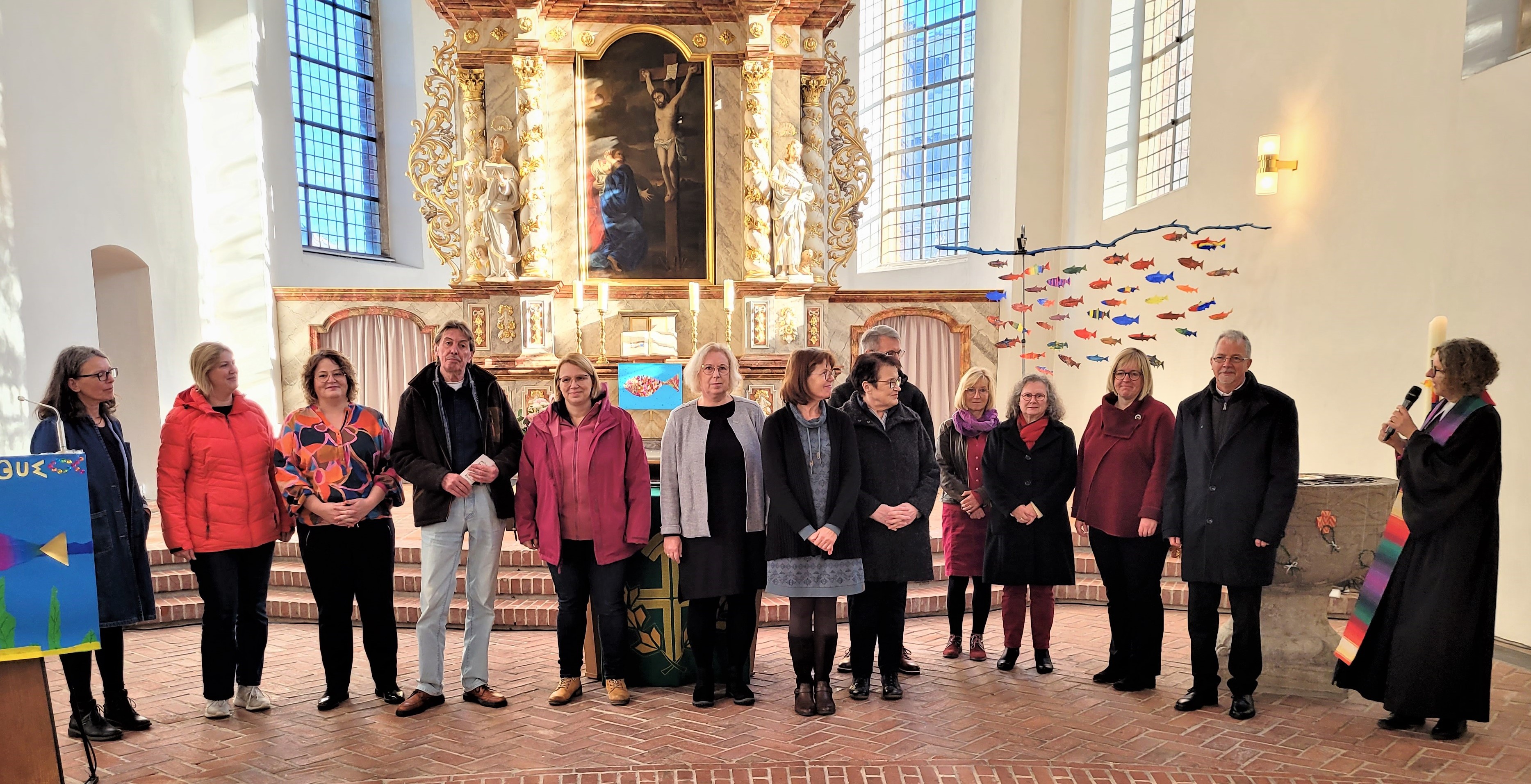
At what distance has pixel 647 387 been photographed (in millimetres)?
10117

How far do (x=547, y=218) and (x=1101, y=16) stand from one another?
674 cm

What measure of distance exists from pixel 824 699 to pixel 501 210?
7026 millimetres

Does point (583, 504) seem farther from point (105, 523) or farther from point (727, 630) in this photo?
point (105, 523)

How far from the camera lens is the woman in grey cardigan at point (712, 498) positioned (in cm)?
449

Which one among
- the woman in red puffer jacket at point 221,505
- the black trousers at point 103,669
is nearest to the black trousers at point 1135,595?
the woman in red puffer jacket at point 221,505

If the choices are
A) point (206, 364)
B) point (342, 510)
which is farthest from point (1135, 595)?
point (206, 364)

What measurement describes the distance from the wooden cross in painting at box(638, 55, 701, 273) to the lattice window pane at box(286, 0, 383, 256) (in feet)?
18.7

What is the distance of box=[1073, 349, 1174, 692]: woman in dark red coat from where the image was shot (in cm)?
480

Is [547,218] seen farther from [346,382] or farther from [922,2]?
[922,2]

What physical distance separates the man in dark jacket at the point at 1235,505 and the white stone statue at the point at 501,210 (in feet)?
24.0

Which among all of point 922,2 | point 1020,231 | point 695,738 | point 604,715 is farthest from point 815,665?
point 922,2

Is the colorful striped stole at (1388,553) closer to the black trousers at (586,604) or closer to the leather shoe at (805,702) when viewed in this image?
the leather shoe at (805,702)

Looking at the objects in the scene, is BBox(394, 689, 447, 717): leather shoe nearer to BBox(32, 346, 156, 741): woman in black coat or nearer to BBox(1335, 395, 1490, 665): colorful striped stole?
BBox(32, 346, 156, 741): woman in black coat

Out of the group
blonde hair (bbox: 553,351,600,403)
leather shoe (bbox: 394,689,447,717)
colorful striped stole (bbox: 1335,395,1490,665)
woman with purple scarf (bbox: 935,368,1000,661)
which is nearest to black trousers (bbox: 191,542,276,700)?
leather shoe (bbox: 394,689,447,717)
